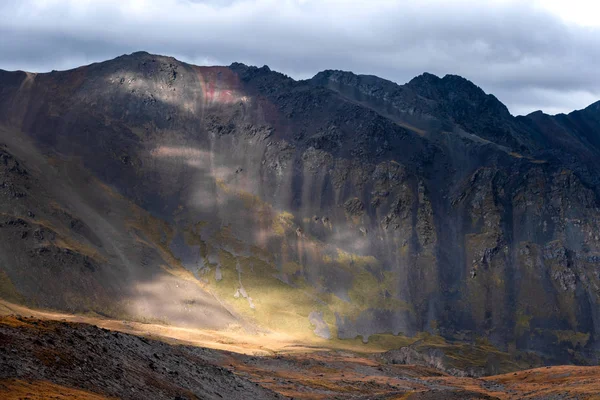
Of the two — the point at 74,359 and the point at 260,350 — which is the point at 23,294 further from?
the point at 74,359

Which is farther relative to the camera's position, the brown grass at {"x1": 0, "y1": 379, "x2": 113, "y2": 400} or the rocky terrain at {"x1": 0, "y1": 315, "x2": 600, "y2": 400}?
the rocky terrain at {"x1": 0, "y1": 315, "x2": 600, "y2": 400}

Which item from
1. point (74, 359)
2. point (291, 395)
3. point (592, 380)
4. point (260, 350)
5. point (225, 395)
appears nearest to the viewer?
point (74, 359)

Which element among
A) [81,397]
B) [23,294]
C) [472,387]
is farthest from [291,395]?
[23,294]

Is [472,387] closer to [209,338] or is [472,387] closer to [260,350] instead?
[260,350]

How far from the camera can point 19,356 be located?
51625mm

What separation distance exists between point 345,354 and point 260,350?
23.6 meters

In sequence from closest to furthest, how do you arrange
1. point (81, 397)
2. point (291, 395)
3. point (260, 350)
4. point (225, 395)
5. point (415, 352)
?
1. point (81, 397)
2. point (225, 395)
3. point (291, 395)
4. point (260, 350)
5. point (415, 352)

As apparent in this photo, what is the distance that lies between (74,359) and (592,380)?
84.2 m

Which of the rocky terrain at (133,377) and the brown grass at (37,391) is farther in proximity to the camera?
the rocky terrain at (133,377)

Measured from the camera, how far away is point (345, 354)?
19425 cm

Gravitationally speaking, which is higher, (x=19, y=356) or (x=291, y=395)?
(x=19, y=356)

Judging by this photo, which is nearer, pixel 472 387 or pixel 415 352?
pixel 472 387

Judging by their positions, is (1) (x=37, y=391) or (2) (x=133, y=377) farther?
(2) (x=133, y=377)

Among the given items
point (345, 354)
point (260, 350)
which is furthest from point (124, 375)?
point (345, 354)
